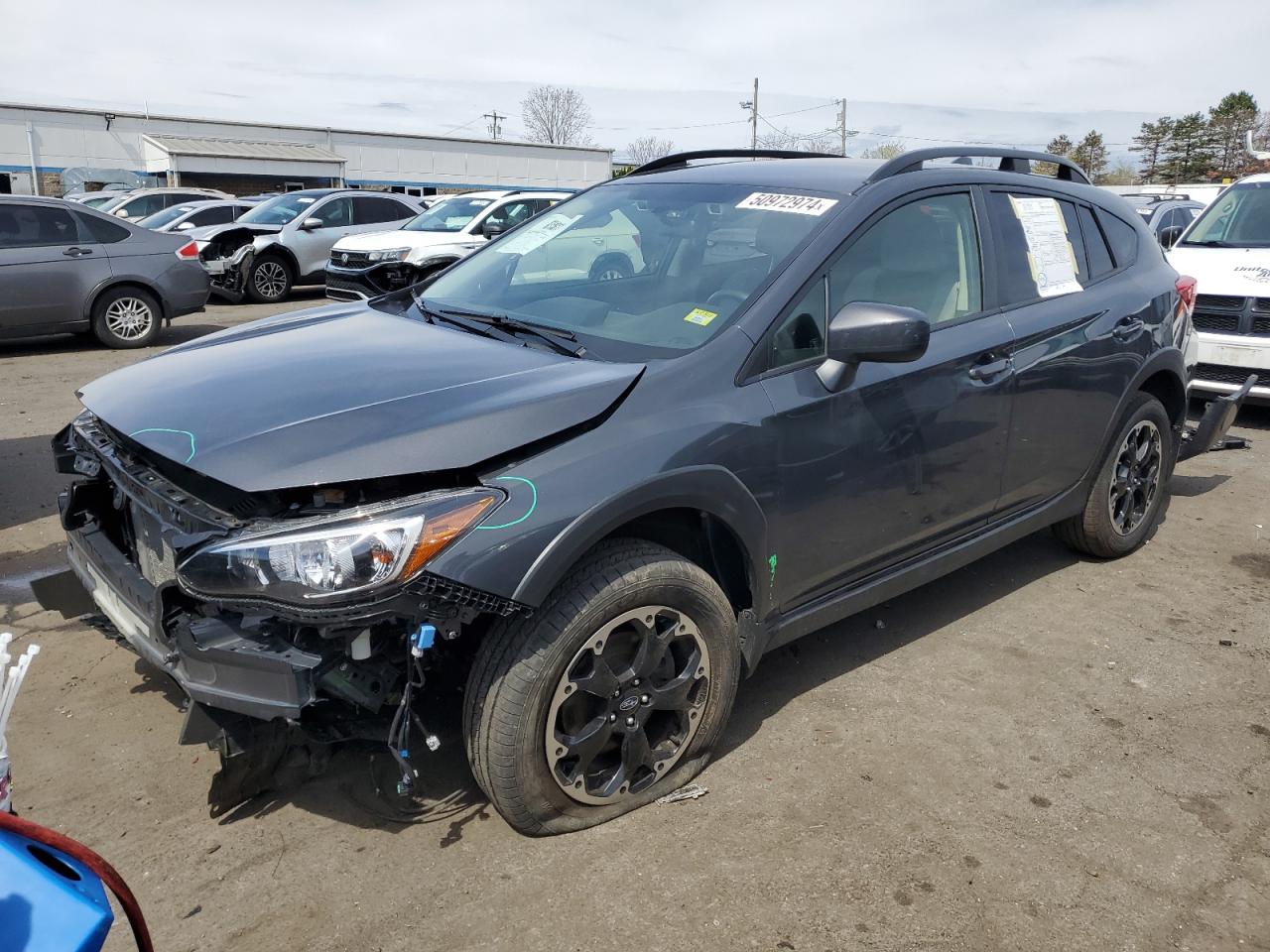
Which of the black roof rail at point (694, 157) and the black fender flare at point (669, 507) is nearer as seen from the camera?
the black fender flare at point (669, 507)

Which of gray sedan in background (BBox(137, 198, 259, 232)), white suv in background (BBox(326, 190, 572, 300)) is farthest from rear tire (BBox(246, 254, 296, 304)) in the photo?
gray sedan in background (BBox(137, 198, 259, 232))

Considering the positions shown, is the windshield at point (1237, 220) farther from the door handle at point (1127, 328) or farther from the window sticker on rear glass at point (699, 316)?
the window sticker on rear glass at point (699, 316)

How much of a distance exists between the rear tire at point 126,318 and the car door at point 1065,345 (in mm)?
9676

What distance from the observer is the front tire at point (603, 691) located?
8.48ft

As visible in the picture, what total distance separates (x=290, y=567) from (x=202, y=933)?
36.7 inches

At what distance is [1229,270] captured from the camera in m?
7.95

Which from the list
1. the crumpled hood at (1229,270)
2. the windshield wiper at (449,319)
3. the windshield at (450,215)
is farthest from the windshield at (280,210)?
the windshield wiper at (449,319)

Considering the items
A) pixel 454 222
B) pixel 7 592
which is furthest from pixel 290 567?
pixel 454 222

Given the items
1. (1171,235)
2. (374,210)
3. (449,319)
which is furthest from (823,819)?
(374,210)

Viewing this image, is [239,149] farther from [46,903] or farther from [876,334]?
[46,903]

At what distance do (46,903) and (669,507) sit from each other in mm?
1824

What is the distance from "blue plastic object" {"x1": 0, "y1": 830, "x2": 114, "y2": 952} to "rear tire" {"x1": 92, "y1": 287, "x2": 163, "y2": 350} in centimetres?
1073

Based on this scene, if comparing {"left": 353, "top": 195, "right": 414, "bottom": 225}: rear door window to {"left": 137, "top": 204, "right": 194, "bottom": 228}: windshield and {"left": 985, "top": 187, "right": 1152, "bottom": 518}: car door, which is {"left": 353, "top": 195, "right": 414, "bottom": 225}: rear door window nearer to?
{"left": 137, "top": 204, "right": 194, "bottom": 228}: windshield

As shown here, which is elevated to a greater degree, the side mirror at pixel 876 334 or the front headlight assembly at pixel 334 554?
the side mirror at pixel 876 334
